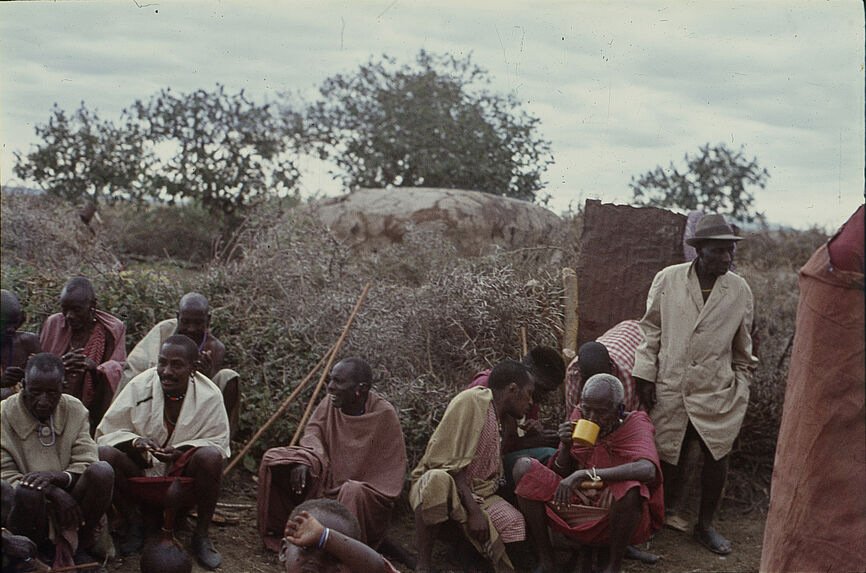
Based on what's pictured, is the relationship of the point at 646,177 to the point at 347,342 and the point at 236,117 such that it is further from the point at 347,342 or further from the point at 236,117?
the point at 347,342

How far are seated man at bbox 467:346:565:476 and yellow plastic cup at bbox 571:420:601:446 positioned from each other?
69 cm

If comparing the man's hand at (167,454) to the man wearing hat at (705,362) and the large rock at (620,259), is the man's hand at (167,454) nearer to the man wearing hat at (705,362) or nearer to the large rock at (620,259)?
the man wearing hat at (705,362)

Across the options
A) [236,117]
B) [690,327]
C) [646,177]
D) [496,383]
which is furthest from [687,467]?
[236,117]

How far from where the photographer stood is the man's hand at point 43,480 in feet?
12.5

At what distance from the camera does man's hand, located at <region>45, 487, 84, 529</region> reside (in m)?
3.88

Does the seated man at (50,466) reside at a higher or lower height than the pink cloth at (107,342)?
lower

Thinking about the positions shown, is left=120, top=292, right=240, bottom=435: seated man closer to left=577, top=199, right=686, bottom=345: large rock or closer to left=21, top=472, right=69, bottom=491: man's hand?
left=21, top=472, right=69, bottom=491: man's hand

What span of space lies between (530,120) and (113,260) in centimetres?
612

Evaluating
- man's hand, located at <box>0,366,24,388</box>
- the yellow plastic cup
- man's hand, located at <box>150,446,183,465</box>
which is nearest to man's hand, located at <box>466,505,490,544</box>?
the yellow plastic cup

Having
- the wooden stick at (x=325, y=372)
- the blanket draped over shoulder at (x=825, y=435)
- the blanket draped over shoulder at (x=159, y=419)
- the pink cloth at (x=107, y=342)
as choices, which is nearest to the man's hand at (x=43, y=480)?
the blanket draped over shoulder at (x=159, y=419)

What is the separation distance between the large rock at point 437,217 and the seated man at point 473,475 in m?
4.20

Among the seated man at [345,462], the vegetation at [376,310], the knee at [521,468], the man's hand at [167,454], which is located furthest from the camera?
the vegetation at [376,310]

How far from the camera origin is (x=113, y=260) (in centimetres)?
791

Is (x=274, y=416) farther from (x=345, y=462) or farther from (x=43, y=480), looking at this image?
(x=43, y=480)
